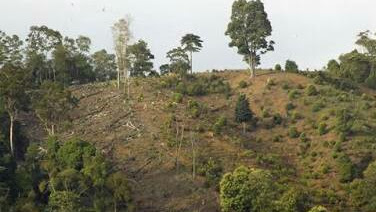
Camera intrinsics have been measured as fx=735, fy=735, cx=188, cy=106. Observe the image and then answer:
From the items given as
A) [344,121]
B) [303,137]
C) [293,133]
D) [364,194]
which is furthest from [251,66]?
[364,194]

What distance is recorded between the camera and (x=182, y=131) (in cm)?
8075

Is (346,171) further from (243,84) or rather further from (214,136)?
(243,84)

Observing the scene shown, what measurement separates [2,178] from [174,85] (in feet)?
114

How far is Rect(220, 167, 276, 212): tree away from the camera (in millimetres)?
66125

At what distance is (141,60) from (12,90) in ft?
109

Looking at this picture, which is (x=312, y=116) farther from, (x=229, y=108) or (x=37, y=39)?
(x=37, y=39)

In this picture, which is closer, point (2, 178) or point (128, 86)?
point (2, 178)

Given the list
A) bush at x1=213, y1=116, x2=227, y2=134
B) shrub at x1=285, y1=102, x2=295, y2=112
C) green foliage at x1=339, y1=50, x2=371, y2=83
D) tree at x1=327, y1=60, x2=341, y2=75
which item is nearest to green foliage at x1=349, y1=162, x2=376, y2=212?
bush at x1=213, y1=116, x2=227, y2=134

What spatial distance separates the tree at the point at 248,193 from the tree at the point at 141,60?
38104 millimetres

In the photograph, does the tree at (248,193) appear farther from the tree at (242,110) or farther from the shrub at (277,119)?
the shrub at (277,119)

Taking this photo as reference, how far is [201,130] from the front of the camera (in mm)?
82875

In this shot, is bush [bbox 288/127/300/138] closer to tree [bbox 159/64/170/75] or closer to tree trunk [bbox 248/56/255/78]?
tree trunk [bbox 248/56/255/78]

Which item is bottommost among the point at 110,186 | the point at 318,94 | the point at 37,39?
the point at 110,186


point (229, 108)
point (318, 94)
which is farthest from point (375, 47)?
point (229, 108)
